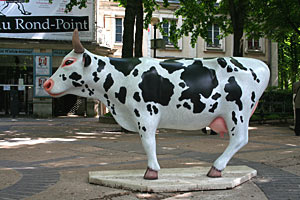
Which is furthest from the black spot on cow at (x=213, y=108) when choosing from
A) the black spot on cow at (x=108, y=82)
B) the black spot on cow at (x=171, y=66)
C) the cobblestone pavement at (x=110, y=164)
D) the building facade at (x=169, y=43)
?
the building facade at (x=169, y=43)

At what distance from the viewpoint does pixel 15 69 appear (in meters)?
21.7

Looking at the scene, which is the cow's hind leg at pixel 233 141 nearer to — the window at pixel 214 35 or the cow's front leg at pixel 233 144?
the cow's front leg at pixel 233 144

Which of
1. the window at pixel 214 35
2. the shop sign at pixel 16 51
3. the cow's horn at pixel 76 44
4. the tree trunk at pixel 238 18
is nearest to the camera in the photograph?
the cow's horn at pixel 76 44

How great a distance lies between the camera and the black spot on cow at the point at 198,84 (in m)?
4.32

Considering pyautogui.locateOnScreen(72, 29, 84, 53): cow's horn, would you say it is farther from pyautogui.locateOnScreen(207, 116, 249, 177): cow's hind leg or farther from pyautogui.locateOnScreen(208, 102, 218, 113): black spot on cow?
pyautogui.locateOnScreen(207, 116, 249, 177): cow's hind leg

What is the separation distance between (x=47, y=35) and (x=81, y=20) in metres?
2.41

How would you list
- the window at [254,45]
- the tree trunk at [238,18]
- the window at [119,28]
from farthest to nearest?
Answer: 1. the window at [254,45]
2. the window at [119,28]
3. the tree trunk at [238,18]

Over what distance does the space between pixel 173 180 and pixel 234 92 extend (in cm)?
140

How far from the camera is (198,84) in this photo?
171 inches

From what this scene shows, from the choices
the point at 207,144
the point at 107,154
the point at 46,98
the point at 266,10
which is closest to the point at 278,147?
the point at 207,144

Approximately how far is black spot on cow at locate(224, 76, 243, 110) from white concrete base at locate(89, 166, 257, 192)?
3.28ft

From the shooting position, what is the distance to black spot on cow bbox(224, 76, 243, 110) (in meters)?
4.34

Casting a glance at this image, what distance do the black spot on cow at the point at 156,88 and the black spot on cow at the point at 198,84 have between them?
19 centimetres

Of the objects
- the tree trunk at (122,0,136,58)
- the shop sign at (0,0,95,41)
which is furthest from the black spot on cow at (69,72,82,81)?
the shop sign at (0,0,95,41)
